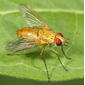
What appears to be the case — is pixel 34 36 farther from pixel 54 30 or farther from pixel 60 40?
pixel 60 40

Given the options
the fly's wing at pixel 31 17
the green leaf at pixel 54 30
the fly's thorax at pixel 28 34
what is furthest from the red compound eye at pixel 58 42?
the fly's thorax at pixel 28 34

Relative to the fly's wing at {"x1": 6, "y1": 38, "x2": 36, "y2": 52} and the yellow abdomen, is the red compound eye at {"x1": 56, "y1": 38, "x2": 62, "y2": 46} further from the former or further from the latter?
the fly's wing at {"x1": 6, "y1": 38, "x2": 36, "y2": 52}

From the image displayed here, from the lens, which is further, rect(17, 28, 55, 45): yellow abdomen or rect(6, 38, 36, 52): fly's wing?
rect(17, 28, 55, 45): yellow abdomen

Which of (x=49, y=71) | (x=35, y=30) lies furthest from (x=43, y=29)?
(x=49, y=71)

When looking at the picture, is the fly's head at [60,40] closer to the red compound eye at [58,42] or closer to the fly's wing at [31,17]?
the red compound eye at [58,42]

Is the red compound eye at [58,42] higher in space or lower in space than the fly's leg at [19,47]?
lower

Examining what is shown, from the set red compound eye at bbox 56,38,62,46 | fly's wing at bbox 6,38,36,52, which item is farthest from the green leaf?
red compound eye at bbox 56,38,62,46
